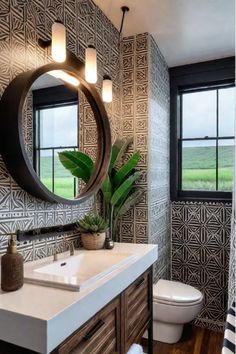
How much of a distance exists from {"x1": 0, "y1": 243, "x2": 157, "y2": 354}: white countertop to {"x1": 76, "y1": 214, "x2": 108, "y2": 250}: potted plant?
21.0 inches

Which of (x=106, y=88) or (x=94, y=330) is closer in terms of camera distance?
(x=94, y=330)

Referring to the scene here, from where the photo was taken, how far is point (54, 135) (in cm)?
162

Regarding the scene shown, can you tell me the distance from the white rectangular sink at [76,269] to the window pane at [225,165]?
1.59 meters

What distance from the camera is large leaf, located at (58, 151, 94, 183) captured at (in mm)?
1703

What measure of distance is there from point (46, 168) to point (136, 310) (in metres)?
0.97

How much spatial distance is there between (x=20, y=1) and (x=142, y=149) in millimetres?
1347

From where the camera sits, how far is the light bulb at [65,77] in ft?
5.20

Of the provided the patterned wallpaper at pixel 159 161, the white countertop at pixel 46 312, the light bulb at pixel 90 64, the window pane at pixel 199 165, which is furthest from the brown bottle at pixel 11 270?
the window pane at pixel 199 165

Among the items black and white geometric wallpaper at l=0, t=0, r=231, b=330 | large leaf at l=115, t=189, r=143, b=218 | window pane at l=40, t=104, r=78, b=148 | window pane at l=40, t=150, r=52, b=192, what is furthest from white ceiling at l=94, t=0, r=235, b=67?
large leaf at l=115, t=189, r=143, b=218

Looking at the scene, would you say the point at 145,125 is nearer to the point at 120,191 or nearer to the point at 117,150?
the point at 117,150

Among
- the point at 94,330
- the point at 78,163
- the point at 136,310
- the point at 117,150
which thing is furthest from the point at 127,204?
the point at 94,330

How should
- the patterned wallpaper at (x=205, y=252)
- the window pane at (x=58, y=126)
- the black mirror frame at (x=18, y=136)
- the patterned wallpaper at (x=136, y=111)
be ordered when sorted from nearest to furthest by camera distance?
the black mirror frame at (x=18, y=136) → the window pane at (x=58, y=126) → the patterned wallpaper at (x=136, y=111) → the patterned wallpaper at (x=205, y=252)

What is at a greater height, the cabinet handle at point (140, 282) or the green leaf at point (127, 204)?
the green leaf at point (127, 204)

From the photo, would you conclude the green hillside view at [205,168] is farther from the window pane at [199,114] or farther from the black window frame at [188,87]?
the window pane at [199,114]
